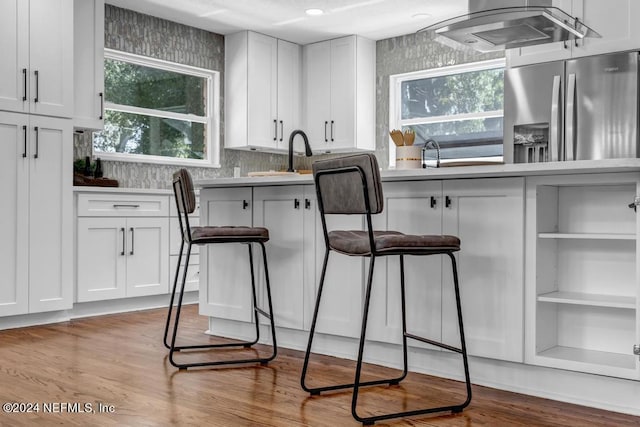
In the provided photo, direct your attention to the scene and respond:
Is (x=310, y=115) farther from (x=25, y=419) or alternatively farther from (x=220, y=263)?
(x=25, y=419)

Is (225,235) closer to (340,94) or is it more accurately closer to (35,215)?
(35,215)

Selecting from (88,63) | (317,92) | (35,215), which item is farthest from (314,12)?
(35,215)

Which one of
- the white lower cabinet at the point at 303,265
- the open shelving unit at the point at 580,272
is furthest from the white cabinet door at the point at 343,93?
the open shelving unit at the point at 580,272

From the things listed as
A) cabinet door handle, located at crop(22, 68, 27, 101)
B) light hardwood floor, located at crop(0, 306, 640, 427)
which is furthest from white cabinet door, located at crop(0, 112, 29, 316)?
light hardwood floor, located at crop(0, 306, 640, 427)

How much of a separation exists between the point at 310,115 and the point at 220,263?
3111 mm

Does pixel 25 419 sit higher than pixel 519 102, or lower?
lower

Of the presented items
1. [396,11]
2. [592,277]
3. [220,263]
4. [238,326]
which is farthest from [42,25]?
[592,277]

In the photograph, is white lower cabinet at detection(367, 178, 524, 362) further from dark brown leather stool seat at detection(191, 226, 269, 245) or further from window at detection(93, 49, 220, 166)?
window at detection(93, 49, 220, 166)

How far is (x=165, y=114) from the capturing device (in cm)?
582

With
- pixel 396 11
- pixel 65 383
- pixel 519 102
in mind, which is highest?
pixel 396 11

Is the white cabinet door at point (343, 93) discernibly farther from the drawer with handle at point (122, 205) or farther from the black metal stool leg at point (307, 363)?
the black metal stool leg at point (307, 363)

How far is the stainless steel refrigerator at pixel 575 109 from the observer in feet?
→ 13.3

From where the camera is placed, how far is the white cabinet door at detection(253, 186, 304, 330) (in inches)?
131

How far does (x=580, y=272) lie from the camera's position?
2693 millimetres
